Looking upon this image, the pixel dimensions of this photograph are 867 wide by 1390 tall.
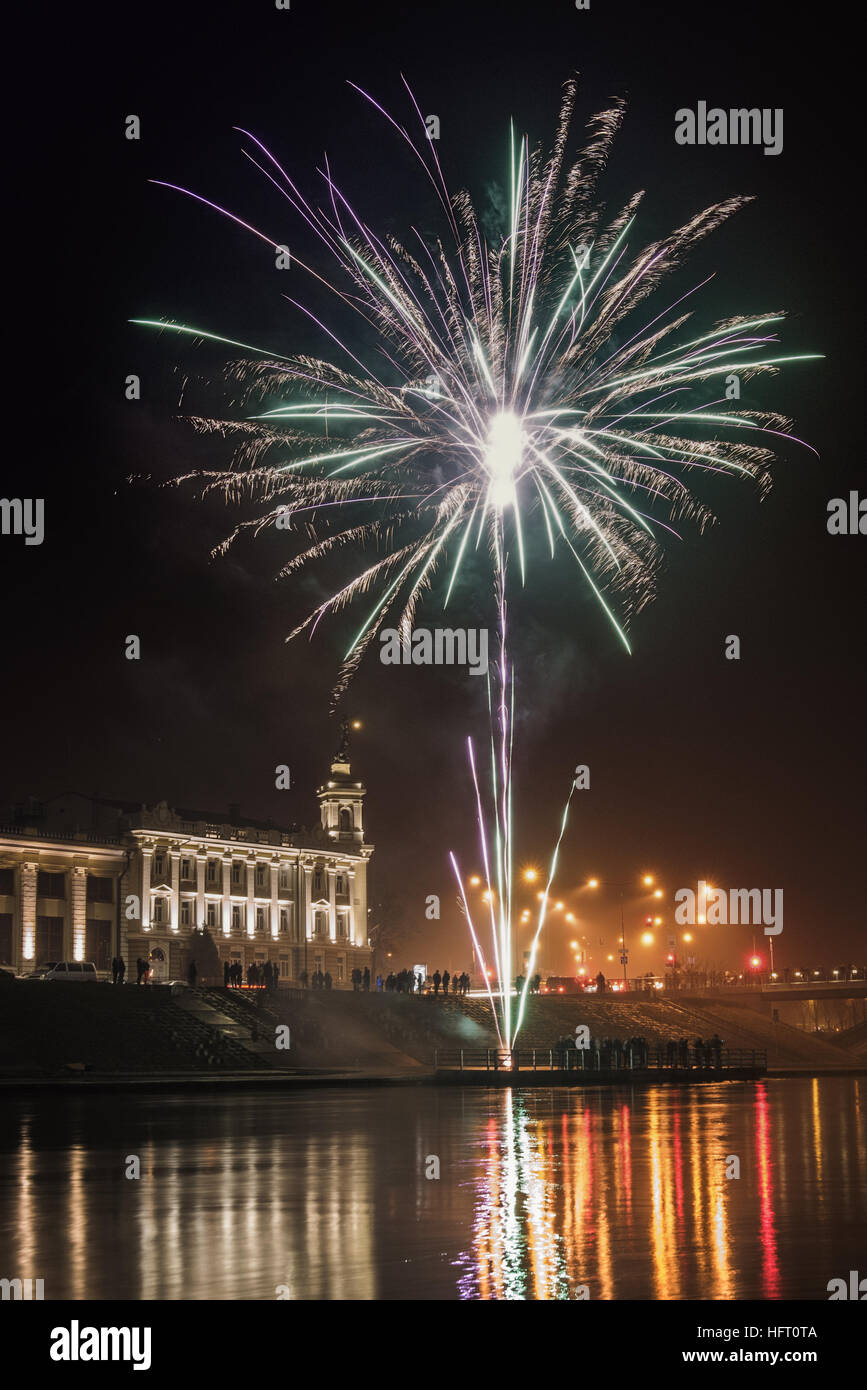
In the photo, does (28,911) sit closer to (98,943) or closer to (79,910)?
(79,910)

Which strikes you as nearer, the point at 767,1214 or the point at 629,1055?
the point at 767,1214

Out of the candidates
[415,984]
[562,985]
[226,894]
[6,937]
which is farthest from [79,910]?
[562,985]

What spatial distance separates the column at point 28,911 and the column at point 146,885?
949cm

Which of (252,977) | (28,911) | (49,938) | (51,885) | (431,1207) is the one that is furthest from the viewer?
(51,885)

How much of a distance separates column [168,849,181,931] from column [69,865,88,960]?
803cm

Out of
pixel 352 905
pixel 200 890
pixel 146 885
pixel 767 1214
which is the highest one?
pixel 352 905

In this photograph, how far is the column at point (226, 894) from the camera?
10200 centimetres

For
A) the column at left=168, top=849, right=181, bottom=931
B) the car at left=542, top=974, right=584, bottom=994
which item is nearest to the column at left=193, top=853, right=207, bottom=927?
the column at left=168, top=849, right=181, bottom=931

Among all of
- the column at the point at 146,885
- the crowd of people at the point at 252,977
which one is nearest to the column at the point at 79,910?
the column at the point at 146,885

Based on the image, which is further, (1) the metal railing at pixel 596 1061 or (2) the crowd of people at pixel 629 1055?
(2) the crowd of people at pixel 629 1055

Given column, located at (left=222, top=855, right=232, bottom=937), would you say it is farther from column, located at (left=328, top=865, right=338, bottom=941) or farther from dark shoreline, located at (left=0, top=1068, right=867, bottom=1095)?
dark shoreline, located at (left=0, top=1068, right=867, bottom=1095)

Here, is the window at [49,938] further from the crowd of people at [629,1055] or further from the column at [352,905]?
the crowd of people at [629,1055]

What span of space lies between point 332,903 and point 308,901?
2755mm

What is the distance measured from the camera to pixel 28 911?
86375mm
